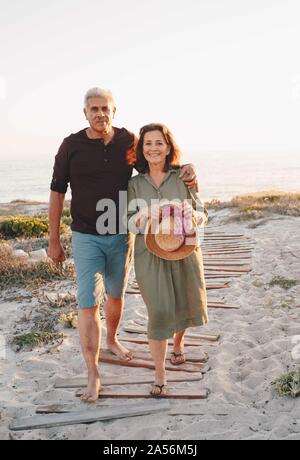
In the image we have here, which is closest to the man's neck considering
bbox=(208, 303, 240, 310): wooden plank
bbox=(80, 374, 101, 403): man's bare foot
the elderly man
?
the elderly man

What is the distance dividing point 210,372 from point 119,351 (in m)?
1.01

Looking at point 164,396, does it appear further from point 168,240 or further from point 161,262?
point 168,240

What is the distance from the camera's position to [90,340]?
4211 millimetres

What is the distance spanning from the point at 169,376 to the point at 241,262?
5.04m

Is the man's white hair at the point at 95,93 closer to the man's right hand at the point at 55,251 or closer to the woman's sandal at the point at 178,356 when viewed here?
the man's right hand at the point at 55,251

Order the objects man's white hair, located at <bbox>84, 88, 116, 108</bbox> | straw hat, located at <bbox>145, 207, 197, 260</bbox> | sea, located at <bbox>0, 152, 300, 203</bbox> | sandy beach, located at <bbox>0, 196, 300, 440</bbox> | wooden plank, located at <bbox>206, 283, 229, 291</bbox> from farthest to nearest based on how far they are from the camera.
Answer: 1. sea, located at <bbox>0, 152, 300, 203</bbox>
2. wooden plank, located at <bbox>206, 283, 229, 291</bbox>
3. man's white hair, located at <bbox>84, 88, 116, 108</bbox>
4. straw hat, located at <bbox>145, 207, 197, 260</bbox>
5. sandy beach, located at <bbox>0, 196, 300, 440</bbox>

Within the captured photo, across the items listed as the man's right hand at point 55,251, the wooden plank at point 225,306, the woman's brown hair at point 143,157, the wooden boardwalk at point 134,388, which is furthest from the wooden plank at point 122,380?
the wooden plank at point 225,306

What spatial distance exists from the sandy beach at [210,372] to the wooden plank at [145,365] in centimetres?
6

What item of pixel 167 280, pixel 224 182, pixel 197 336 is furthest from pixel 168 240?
pixel 224 182

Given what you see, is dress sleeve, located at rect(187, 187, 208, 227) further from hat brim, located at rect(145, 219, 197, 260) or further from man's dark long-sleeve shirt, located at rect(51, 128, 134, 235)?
man's dark long-sleeve shirt, located at rect(51, 128, 134, 235)

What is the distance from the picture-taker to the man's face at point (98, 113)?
4168mm

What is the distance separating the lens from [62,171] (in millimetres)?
4293

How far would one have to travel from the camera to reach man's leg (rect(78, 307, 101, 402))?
420cm
